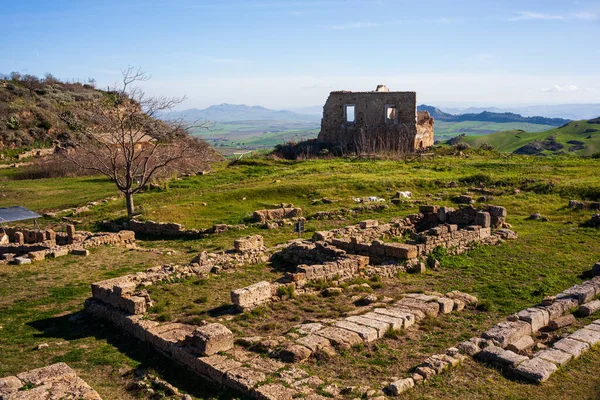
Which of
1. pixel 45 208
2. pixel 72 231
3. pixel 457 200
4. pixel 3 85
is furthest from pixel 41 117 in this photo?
pixel 457 200

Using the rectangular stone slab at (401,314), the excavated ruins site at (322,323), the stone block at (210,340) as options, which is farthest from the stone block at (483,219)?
the stone block at (210,340)

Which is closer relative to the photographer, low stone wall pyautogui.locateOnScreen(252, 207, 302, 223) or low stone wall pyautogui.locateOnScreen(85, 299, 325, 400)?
low stone wall pyautogui.locateOnScreen(85, 299, 325, 400)

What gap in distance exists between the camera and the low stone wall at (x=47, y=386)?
9125 mm

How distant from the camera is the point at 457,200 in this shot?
28891mm

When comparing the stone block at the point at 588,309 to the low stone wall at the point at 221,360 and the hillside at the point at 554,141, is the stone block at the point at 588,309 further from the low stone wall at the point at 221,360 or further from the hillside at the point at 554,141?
the hillside at the point at 554,141

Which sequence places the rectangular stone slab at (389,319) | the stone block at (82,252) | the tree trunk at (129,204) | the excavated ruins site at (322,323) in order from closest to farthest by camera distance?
the excavated ruins site at (322,323)
the rectangular stone slab at (389,319)
the stone block at (82,252)
the tree trunk at (129,204)

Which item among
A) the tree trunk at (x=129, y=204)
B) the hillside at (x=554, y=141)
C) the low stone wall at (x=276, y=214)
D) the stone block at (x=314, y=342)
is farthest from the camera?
the hillside at (x=554, y=141)

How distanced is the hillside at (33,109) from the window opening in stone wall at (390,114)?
2989cm

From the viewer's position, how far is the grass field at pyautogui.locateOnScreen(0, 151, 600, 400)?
34.4ft

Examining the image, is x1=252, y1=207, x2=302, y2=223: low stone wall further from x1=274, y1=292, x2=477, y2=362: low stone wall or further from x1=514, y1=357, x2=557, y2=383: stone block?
x1=514, y1=357, x2=557, y2=383: stone block

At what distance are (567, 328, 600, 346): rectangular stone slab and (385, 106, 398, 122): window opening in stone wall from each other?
135 feet

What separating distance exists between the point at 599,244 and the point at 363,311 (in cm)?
1222

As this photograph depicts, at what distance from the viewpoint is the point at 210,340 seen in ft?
35.6

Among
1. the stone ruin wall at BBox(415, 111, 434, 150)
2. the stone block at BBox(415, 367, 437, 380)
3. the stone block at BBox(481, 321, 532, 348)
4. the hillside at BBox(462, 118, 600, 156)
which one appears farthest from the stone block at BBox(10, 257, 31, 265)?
the hillside at BBox(462, 118, 600, 156)
